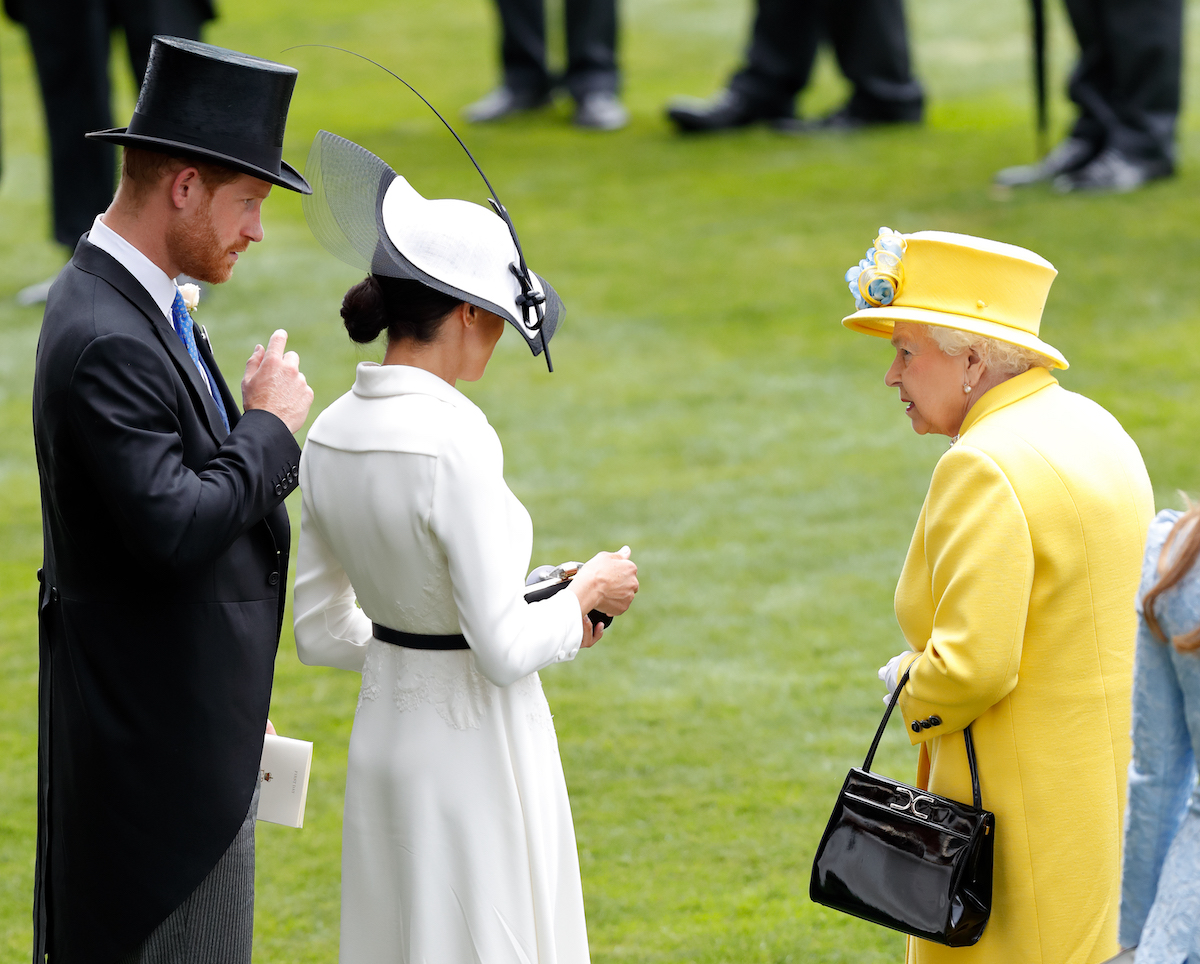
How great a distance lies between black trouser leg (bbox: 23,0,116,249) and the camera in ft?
30.5

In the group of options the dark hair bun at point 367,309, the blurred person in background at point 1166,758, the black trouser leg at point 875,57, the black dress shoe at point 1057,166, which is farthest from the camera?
the black trouser leg at point 875,57

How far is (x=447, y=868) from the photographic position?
2713mm

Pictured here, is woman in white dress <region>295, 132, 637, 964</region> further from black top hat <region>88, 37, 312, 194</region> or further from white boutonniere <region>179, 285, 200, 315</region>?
white boutonniere <region>179, 285, 200, 315</region>

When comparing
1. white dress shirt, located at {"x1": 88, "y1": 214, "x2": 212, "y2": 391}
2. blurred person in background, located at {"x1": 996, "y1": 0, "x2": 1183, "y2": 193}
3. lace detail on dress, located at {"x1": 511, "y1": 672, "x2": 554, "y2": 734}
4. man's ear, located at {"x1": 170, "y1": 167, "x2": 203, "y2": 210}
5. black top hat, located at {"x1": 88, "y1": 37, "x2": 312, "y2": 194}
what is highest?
black top hat, located at {"x1": 88, "y1": 37, "x2": 312, "y2": 194}

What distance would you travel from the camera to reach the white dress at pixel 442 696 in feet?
8.46

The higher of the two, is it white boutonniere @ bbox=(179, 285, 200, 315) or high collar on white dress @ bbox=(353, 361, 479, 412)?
white boutonniere @ bbox=(179, 285, 200, 315)

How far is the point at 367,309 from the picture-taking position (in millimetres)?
2689

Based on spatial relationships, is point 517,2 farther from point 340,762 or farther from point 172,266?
point 172,266

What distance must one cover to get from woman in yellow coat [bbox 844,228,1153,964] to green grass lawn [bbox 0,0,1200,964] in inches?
53.2

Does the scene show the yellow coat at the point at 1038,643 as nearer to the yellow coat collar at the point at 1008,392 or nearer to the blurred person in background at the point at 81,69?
the yellow coat collar at the point at 1008,392

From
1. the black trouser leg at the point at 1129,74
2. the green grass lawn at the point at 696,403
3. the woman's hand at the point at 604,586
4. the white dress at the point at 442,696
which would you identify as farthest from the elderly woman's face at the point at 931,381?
the black trouser leg at the point at 1129,74

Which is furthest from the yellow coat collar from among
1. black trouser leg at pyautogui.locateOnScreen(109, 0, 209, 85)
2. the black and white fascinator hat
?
black trouser leg at pyautogui.locateOnScreen(109, 0, 209, 85)

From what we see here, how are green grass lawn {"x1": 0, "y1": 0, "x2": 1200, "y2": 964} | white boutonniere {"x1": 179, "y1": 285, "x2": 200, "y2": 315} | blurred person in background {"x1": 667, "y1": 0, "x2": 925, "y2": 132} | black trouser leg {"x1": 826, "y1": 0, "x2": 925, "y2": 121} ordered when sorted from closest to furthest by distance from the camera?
white boutonniere {"x1": 179, "y1": 285, "x2": 200, "y2": 315} < green grass lawn {"x1": 0, "y1": 0, "x2": 1200, "y2": 964} < black trouser leg {"x1": 826, "y1": 0, "x2": 925, "y2": 121} < blurred person in background {"x1": 667, "y1": 0, "x2": 925, "y2": 132}

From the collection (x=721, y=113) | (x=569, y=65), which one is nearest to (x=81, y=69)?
(x=569, y=65)
